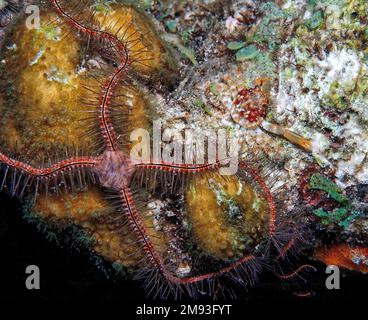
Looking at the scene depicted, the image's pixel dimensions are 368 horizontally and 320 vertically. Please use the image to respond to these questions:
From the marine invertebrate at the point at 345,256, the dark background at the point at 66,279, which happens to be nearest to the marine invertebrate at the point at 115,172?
the dark background at the point at 66,279

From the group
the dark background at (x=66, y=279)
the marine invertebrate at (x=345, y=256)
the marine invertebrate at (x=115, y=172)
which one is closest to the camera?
the marine invertebrate at (x=115, y=172)

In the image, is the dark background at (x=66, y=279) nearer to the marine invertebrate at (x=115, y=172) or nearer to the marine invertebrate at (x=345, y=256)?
the marine invertebrate at (x=345, y=256)

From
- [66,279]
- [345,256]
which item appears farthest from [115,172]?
[345,256]

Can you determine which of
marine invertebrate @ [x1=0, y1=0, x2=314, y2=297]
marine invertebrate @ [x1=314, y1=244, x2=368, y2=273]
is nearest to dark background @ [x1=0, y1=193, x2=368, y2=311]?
marine invertebrate @ [x1=314, y1=244, x2=368, y2=273]

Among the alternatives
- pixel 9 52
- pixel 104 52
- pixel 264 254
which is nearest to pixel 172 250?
pixel 264 254

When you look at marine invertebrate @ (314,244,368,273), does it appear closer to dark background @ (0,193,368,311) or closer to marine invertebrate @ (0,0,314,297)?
dark background @ (0,193,368,311)
